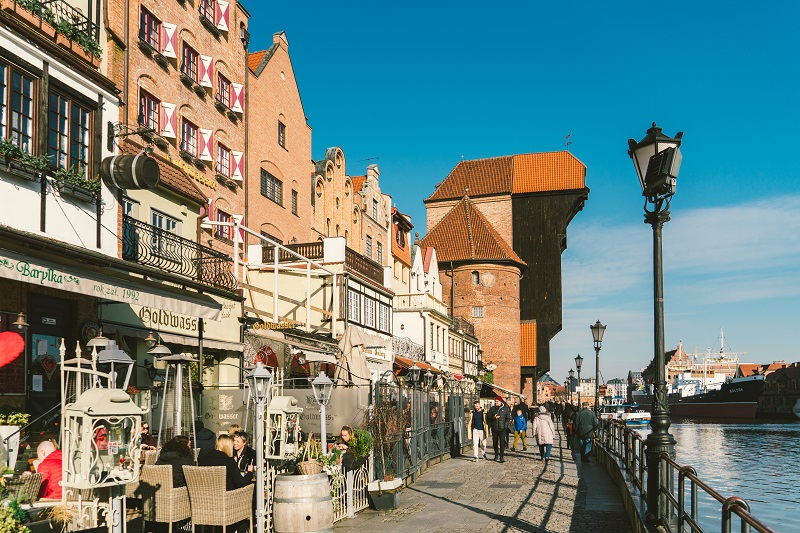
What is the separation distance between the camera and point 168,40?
24.4 metres

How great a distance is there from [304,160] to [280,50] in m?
4.66

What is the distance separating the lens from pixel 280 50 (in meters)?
33.8

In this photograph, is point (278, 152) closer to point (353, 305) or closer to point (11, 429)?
point (353, 305)

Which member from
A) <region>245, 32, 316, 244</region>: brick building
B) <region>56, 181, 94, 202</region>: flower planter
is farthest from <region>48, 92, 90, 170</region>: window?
<region>245, 32, 316, 244</region>: brick building

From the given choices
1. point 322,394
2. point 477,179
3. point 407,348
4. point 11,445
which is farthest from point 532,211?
point 11,445

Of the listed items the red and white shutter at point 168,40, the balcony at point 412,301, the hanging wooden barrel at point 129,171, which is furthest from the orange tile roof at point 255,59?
the hanging wooden barrel at point 129,171

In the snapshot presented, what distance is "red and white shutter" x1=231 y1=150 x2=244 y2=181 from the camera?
1119 inches

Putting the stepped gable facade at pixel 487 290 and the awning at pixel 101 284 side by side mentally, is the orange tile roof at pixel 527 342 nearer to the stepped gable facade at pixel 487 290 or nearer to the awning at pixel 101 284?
the stepped gable facade at pixel 487 290

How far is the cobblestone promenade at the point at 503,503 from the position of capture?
12.2 m

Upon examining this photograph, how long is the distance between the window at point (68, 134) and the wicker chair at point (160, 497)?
5785 millimetres

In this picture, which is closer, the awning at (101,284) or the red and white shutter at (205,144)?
the awning at (101,284)

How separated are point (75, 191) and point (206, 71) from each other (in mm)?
14518

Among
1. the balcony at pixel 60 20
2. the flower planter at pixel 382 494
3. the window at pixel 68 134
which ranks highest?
the balcony at pixel 60 20

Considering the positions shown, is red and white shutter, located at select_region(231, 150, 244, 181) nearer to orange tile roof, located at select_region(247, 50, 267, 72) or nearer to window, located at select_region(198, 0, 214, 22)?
window, located at select_region(198, 0, 214, 22)
